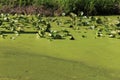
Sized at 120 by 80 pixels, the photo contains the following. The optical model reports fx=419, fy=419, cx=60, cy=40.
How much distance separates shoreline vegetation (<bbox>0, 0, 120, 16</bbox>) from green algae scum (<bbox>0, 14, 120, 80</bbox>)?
1.97 feet

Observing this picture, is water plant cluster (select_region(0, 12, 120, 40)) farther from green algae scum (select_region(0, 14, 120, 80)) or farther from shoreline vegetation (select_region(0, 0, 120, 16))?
shoreline vegetation (select_region(0, 0, 120, 16))

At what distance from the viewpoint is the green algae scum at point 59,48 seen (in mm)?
5676

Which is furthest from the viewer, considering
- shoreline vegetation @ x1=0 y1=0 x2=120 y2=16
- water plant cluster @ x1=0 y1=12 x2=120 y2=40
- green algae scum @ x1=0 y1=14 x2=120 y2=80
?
shoreline vegetation @ x1=0 y1=0 x2=120 y2=16

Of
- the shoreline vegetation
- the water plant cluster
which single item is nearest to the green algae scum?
the water plant cluster

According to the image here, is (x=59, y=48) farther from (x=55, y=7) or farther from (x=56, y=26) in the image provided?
(x=55, y=7)

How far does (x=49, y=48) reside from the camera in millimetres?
7078

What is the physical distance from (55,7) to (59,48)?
13.1 ft

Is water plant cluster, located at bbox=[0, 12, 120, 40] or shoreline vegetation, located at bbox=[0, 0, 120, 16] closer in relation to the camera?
water plant cluster, located at bbox=[0, 12, 120, 40]

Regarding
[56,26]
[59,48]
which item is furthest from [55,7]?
[59,48]

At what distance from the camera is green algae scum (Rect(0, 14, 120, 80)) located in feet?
18.6

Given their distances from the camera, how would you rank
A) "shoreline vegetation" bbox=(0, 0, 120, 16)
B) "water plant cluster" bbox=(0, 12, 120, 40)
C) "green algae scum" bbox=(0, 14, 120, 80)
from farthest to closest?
"shoreline vegetation" bbox=(0, 0, 120, 16), "water plant cluster" bbox=(0, 12, 120, 40), "green algae scum" bbox=(0, 14, 120, 80)

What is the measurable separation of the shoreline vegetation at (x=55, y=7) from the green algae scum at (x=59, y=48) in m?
0.60

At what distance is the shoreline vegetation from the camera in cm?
1055

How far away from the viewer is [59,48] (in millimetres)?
7098
